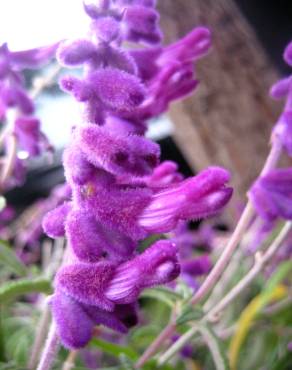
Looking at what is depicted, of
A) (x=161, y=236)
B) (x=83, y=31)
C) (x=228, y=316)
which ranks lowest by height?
(x=228, y=316)

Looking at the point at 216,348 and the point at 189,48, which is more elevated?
the point at 189,48

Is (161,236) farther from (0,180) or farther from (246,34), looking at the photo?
(246,34)

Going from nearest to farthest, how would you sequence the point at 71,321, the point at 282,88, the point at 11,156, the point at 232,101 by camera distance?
the point at 71,321 → the point at 282,88 → the point at 11,156 → the point at 232,101

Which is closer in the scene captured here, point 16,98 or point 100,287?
point 100,287

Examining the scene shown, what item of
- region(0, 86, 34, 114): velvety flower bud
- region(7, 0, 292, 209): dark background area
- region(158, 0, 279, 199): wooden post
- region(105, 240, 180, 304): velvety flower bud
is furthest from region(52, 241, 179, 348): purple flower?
region(7, 0, 292, 209): dark background area

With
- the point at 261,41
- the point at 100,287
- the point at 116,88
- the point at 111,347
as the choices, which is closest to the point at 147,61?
the point at 116,88

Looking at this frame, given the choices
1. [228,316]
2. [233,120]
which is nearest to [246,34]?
[233,120]

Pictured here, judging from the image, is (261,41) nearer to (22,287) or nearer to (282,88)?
(282,88)
